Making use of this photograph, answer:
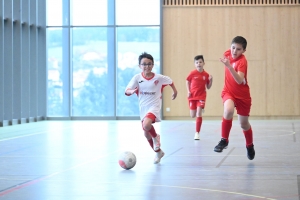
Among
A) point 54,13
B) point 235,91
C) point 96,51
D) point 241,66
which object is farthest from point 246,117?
point 54,13

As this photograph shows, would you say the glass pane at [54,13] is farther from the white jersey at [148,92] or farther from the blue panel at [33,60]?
the white jersey at [148,92]

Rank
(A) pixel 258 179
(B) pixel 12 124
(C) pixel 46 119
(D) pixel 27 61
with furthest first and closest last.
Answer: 1. (C) pixel 46 119
2. (D) pixel 27 61
3. (B) pixel 12 124
4. (A) pixel 258 179

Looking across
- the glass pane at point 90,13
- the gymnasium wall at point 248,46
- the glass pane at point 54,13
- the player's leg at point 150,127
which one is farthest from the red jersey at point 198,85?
the glass pane at point 54,13

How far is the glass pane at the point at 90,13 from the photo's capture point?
82.0ft

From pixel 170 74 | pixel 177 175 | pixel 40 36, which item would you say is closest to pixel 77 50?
pixel 40 36

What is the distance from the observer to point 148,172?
7.66 m

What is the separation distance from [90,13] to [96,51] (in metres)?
1.57

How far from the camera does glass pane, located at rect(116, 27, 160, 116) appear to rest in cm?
2495

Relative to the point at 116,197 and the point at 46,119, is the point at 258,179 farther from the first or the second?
the point at 46,119

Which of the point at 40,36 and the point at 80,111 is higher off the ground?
the point at 40,36

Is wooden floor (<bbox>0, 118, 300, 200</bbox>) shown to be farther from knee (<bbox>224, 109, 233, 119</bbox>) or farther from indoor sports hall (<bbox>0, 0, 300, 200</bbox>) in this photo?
indoor sports hall (<bbox>0, 0, 300, 200</bbox>)

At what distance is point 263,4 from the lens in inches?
960

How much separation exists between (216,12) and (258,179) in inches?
714

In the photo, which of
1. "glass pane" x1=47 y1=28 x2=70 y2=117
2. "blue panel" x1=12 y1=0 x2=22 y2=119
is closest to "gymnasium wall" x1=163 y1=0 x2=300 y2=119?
"glass pane" x1=47 y1=28 x2=70 y2=117
